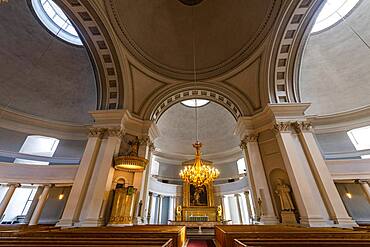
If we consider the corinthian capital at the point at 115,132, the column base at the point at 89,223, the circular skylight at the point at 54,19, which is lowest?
the column base at the point at 89,223

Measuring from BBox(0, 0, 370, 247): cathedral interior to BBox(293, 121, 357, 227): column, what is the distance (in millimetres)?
40

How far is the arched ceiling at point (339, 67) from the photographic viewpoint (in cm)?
962

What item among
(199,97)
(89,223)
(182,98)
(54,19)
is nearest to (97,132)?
(89,223)

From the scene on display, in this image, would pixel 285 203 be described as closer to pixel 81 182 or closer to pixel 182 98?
pixel 182 98

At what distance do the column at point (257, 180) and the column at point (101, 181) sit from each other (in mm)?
5957

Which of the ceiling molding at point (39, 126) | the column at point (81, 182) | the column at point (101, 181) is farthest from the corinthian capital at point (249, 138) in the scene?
the ceiling molding at point (39, 126)

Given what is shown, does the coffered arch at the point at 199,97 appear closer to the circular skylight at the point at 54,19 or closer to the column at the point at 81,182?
the column at the point at 81,182

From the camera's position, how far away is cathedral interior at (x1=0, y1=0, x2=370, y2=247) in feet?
22.9

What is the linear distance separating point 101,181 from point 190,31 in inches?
319

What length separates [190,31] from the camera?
9.33 metres

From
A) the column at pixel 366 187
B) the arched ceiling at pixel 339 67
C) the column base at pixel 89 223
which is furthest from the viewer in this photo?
the arched ceiling at pixel 339 67

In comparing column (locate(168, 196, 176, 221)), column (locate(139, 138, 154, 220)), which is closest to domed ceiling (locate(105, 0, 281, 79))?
column (locate(139, 138, 154, 220))

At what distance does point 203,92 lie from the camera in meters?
10.5

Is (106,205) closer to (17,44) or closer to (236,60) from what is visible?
(236,60)
